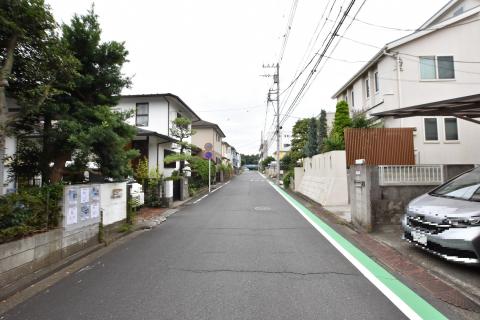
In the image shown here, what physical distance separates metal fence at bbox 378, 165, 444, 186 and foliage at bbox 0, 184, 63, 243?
7.20 metres

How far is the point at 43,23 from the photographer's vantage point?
15.9ft

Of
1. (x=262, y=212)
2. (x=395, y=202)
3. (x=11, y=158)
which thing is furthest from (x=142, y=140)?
(x=395, y=202)

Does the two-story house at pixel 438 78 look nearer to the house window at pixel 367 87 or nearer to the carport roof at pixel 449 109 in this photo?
the house window at pixel 367 87

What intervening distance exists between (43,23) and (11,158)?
326 cm

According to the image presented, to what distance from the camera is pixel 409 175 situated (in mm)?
7547

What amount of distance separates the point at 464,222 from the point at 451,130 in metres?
12.6

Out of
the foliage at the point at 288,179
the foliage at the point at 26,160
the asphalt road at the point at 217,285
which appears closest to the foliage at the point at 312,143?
the foliage at the point at 288,179

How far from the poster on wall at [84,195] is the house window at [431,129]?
49.4ft

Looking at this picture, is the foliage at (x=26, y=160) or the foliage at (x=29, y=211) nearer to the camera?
the foliage at (x=29, y=211)

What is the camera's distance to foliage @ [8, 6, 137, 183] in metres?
5.33

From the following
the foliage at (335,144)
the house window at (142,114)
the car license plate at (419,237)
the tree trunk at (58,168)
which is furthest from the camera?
the house window at (142,114)

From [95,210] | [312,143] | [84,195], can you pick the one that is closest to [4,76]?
[84,195]

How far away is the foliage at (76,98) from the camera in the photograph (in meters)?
5.33

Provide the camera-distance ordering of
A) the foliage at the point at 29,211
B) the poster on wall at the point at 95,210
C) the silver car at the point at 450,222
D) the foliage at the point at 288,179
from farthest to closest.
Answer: the foliage at the point at 288,179 → the poster on wall at the point at 95,210 → the silver car at the point at 450,222 → the foliage at the point at 29,211
